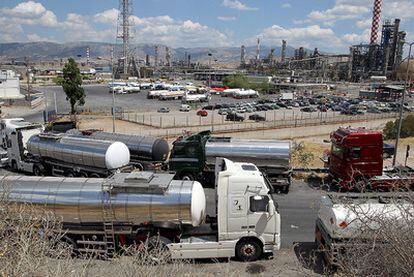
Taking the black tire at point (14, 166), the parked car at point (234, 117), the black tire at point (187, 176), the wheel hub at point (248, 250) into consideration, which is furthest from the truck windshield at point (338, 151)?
the parked car at point (234, 117)

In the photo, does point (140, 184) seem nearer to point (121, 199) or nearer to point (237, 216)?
point (121, 199)

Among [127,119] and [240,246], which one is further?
[127,119]

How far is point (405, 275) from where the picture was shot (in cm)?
645

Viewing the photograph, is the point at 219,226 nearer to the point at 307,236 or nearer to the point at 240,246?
the point at 240,246

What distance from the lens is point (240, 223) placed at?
11.8m

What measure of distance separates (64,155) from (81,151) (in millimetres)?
1442

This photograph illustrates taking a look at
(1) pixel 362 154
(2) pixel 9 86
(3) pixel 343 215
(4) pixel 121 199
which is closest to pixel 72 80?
(1) pixel 362 154

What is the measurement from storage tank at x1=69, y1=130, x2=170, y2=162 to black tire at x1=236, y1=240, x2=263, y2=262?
1126cm

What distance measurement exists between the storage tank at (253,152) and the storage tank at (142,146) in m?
3.77

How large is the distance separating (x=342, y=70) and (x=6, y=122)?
603 feet

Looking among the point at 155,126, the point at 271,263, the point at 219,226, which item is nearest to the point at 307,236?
the point at 271,263

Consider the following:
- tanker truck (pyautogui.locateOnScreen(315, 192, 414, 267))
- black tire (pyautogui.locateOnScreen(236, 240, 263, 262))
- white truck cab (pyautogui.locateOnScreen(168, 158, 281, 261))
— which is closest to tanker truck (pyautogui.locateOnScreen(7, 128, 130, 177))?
white truck cab (pyautogui.locateOnScreen(168, 158, 281, 261))

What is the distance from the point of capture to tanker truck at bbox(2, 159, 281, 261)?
1170 centimetres

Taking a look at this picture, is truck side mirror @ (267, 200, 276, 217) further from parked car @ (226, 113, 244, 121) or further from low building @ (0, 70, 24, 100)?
low building @ (0, 70, 24, 100)
